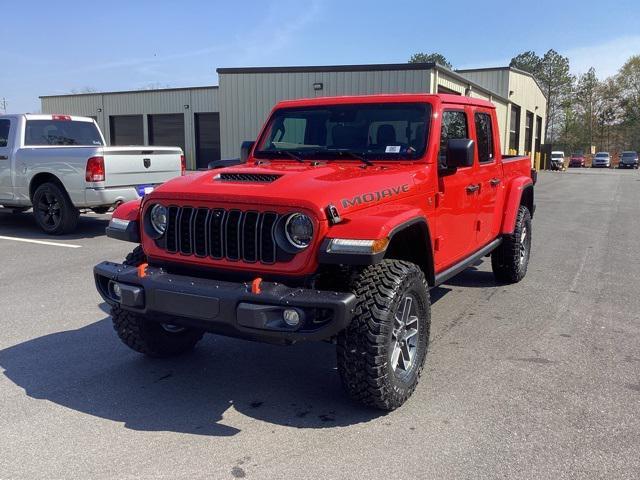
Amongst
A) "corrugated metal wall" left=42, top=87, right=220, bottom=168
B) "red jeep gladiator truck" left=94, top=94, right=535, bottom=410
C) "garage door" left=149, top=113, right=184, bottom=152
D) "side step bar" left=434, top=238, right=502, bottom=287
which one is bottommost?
"side step bar" left=434, top=238, right=502, bottom=287

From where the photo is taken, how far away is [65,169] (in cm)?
912

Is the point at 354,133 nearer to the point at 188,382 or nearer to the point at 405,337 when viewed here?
the point at 405,337

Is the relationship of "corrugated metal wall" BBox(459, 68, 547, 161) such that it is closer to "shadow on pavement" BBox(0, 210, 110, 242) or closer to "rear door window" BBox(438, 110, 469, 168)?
"shadow on pavement" BBox(0, 210, 110, 242)

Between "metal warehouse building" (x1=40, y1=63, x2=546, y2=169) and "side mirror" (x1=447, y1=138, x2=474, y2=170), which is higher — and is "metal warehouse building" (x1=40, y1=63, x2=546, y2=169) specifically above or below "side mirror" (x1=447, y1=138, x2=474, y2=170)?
above

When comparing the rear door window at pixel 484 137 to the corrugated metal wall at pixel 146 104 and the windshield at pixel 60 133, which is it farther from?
the corrugated metal wall at pixel 146 104

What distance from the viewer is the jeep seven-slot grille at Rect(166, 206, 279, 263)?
3.32 m

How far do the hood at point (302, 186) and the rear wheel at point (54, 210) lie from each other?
6260 mm

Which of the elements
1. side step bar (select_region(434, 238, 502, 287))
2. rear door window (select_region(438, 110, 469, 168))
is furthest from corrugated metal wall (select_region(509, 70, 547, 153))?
rear door window (select_region(438, 110, 469, 168))

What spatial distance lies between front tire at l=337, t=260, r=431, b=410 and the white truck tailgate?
6.71m

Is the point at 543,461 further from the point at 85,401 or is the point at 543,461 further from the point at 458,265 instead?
the point at 85,401

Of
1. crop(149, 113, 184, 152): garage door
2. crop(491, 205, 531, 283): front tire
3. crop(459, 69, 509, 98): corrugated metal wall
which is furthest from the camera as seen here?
crop(459, 69, 509, 98): corrugated metal wall

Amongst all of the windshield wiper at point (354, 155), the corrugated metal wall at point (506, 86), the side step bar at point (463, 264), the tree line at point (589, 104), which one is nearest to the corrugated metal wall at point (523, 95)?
the corrugated metal wall at point (506, 86)

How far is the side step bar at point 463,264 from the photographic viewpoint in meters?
4.42

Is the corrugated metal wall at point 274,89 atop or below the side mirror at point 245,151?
atop
